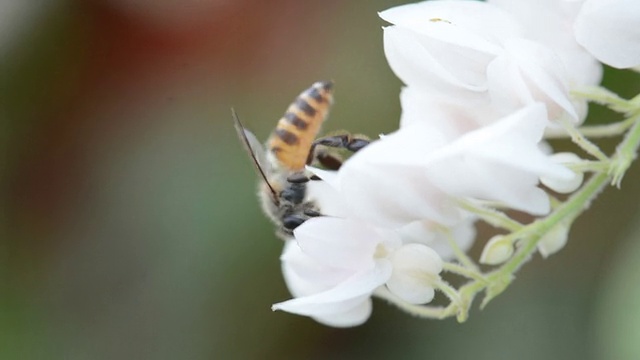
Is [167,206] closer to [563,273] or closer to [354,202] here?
[563,273]

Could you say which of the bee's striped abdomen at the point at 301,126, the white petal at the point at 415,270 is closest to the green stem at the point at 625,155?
the white petal at the point at 415,270

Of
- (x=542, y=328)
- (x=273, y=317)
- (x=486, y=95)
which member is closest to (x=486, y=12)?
(x=486, y=95)

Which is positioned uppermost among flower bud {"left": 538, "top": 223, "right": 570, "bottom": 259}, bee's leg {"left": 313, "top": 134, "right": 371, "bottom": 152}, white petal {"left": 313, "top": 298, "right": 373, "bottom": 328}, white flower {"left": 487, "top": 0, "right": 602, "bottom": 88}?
white flower {"left": 487, "top": 0, "right": 602, "bottom": 88}

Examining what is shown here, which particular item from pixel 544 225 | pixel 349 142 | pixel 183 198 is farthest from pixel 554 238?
pixel 183 198

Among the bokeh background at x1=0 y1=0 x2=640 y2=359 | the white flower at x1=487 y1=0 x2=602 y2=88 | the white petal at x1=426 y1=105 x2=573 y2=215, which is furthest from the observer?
the bokeh background at x1=0 y1=0 x2=640 y2=359

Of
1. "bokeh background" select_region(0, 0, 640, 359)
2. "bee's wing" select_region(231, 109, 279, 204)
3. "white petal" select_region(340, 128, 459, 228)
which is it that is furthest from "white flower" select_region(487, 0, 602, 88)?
"bokeh background" select_region(0, 0, 640, 359)

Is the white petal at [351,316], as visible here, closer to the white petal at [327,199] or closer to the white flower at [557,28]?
the white petal at [327,199]

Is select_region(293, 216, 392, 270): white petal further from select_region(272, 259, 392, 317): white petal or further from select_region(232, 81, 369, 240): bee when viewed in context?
select_region(232, 81, 369, 240): bee
